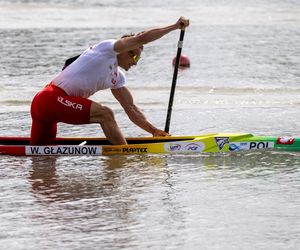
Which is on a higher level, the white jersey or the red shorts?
the white jersey

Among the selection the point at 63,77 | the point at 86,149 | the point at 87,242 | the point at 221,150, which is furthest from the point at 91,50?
the point at 87,242

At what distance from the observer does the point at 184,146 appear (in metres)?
11.7

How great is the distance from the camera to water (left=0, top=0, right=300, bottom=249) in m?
8.53

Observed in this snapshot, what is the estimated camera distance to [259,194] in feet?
32.0

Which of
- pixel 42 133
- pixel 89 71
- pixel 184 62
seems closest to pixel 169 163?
pixel 89 71

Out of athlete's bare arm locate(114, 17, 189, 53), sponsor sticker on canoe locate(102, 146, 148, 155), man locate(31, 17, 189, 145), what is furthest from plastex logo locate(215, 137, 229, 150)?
athlete's bare arm locate(114, 17, 189, 53)

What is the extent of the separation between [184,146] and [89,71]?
1.43 meters

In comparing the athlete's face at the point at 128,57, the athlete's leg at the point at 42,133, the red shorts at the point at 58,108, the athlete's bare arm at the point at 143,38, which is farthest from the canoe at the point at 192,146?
the athlete's bare arm at the point at 143,38

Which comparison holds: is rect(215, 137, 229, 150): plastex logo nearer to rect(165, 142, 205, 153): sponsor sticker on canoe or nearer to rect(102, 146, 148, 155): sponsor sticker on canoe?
rect(165, 142, 205, 153): sponsor sticker on canoe

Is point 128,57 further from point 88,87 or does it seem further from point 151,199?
point 151,199

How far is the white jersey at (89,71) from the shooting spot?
11.4 m

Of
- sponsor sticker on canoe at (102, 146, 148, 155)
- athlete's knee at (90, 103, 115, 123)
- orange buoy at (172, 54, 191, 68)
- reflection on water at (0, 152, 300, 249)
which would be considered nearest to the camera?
reflection on water at (0, 152, 300, 249)

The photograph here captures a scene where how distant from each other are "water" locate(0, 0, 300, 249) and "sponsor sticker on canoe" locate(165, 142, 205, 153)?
105 millimetres

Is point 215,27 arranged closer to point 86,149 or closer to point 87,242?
point 86,149
